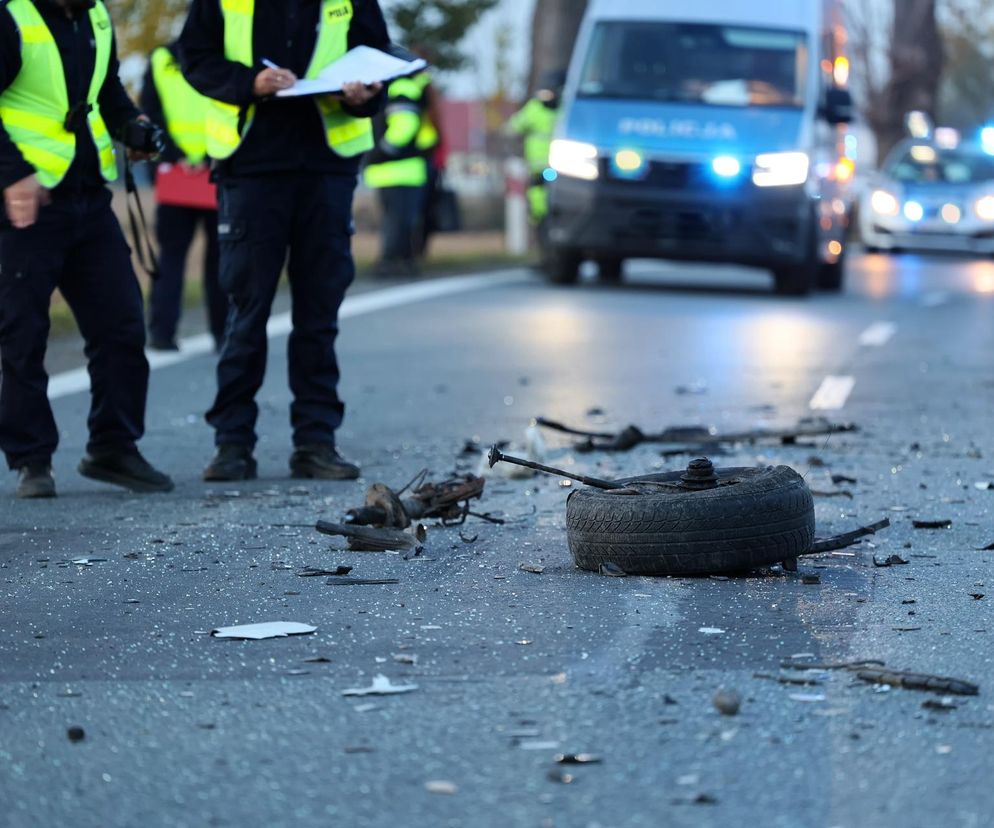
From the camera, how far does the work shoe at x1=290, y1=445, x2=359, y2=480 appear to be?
25.0 ft

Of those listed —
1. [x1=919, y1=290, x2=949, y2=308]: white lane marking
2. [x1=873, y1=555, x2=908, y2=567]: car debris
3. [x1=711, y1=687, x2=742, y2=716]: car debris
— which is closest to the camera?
[x1=711, y1=687, x2=742, y2=716]: car debris

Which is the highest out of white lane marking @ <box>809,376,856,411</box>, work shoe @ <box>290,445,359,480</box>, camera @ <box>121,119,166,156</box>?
camera @ <box>121,119,166,156</box>

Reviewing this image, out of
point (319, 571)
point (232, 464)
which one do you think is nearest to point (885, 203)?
point (232, 464)

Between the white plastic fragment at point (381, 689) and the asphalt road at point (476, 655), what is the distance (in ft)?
0.09

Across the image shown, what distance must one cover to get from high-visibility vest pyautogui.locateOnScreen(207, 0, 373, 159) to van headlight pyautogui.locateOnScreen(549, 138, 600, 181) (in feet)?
33.4

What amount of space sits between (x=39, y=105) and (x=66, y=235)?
1.34ft

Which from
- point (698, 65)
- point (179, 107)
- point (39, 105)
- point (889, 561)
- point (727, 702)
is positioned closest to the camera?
point (727, 702)

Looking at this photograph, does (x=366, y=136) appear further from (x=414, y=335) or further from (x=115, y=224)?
(x=414, y=335)

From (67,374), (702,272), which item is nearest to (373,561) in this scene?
(67,374)

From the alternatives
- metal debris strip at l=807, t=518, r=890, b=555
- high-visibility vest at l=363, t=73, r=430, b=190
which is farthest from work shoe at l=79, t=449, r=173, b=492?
high-visibility vest at l=363, t=73, r=430, b=190

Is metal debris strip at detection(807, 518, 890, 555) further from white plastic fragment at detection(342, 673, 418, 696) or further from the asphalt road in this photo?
white plastic fragment at detection(342, 673, 418, 696)

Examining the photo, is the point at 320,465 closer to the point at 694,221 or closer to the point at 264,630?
the point at 264,630

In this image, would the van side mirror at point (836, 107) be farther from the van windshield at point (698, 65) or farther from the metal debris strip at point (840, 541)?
the metal debris strip at point (840, 541)

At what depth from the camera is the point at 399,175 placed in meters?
18.9
